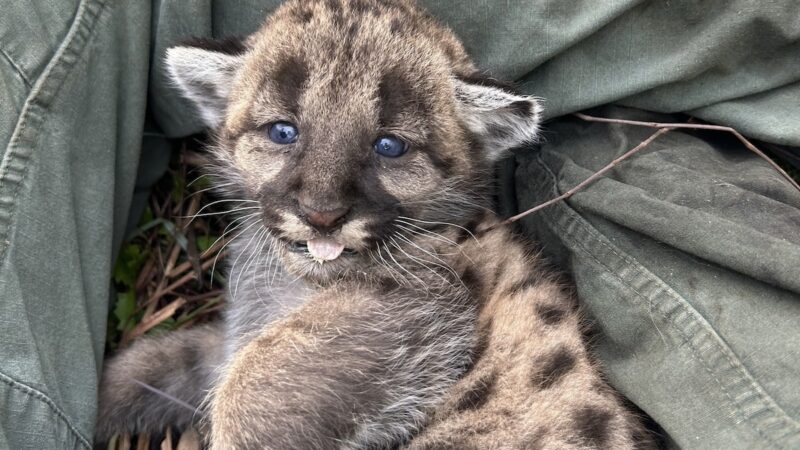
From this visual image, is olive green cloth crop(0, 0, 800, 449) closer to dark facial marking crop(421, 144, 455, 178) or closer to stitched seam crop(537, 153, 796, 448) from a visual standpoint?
stitched seam crop(537, 153, 796, 448)

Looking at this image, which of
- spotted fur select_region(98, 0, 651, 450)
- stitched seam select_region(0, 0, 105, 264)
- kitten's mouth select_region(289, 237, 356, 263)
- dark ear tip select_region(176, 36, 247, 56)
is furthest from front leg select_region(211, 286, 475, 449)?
dark ear tip select_region(176, 36, 247, 56)

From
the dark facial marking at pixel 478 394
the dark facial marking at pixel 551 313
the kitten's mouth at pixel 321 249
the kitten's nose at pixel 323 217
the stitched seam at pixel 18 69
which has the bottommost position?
the dark facial marking at pixel 478 394

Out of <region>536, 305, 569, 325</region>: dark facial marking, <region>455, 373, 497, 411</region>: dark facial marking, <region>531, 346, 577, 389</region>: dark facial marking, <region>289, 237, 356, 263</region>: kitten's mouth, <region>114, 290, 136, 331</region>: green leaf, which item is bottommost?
<region>114, 290, 136, 331</region>: green leaf

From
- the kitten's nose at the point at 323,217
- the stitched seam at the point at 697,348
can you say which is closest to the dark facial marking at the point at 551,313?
the stitched seam at the point at 697,348

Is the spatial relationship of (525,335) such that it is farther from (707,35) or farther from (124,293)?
(124,293)

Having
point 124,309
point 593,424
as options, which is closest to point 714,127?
point 593,424

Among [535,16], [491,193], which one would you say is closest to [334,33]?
[535,16]

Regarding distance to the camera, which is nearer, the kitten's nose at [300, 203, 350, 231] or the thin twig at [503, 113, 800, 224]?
the kitten's nose at [300, 203, 350, 231]

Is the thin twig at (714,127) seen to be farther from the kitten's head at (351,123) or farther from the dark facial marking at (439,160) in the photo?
the dark facial marking at (439,160)
